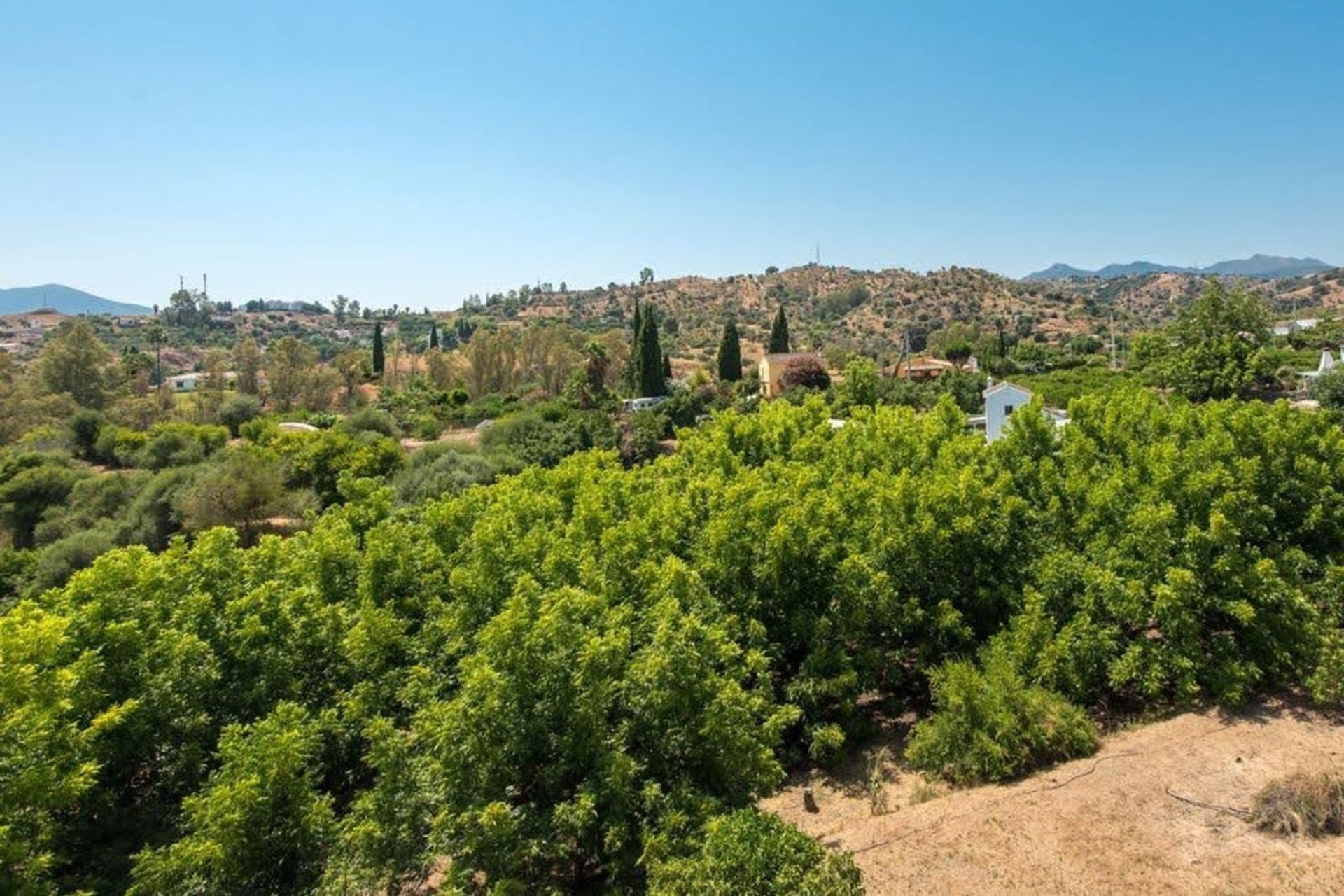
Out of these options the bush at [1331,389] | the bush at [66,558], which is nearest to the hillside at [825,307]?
the bush at [1331,389]

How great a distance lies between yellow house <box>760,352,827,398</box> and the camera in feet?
201

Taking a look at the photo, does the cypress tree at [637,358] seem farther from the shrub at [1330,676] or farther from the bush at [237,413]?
the shrub at [1330,676]

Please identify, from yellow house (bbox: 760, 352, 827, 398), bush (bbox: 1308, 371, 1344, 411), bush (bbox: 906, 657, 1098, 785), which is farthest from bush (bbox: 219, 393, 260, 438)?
bush (bbox: 1308, 371, 1344, 411)

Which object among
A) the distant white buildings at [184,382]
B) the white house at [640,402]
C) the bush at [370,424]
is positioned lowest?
the bush at [370,424]

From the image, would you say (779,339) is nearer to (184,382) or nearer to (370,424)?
(370,424)

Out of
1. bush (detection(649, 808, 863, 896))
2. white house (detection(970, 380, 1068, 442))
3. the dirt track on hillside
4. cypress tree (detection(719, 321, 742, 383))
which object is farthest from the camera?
cypress tree (detection(719, 321, 742, 383))

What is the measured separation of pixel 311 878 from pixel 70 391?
7028 cm

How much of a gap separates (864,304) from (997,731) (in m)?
129

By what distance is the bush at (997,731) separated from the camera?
13078 millimetres

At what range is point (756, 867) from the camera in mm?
8094

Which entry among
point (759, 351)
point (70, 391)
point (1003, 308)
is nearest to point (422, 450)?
point (70, 391)

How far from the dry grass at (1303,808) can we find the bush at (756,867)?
720 centimetres

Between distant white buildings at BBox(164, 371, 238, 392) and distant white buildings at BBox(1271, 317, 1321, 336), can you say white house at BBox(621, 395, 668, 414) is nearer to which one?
distant white buildings at BBox(164, 371, 238, 392)

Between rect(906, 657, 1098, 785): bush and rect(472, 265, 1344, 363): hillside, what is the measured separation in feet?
246
